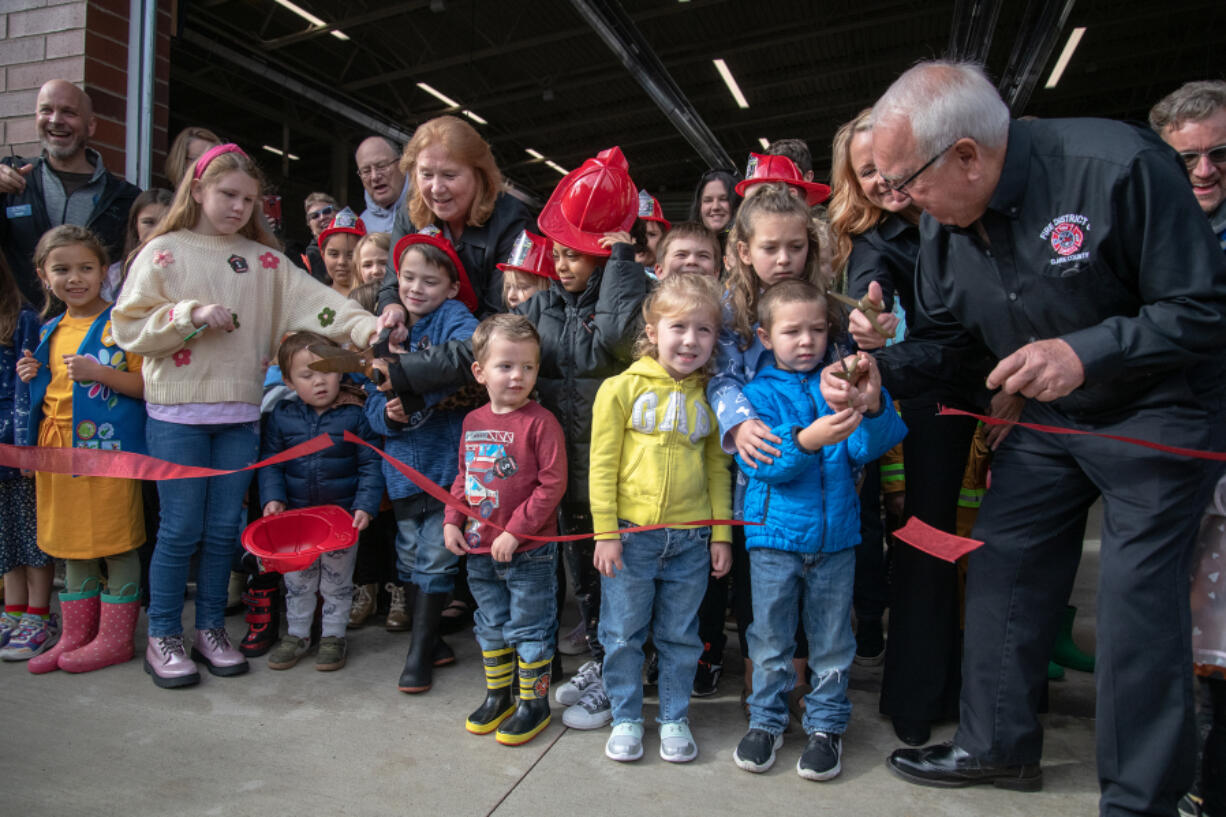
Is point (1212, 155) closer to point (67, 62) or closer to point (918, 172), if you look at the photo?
point (918, 172)

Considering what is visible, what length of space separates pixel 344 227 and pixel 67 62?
188cm

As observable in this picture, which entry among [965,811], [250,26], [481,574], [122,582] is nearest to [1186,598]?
[965,811]

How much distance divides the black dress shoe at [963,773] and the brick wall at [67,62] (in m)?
5.29

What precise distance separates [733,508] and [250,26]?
10698 mm

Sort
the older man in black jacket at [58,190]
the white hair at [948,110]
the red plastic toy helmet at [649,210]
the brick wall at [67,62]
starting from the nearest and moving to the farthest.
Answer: the white hair at [948,110]
the older man in black jacket at [58,190]
the red plastic toy helmet at [649,210]
the brick wall at [67,62]

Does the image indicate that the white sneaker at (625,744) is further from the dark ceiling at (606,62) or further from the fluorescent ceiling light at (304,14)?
the fluorescent ceiling light at (304,14)

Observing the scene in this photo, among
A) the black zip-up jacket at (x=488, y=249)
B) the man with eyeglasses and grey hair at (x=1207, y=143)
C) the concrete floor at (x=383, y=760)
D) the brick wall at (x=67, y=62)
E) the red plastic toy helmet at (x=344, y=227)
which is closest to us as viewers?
the concrete floor at (x=383, y=760)

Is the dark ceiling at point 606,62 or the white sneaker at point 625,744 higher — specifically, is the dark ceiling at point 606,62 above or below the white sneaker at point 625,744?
above

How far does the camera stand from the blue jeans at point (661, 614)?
8.54 feet

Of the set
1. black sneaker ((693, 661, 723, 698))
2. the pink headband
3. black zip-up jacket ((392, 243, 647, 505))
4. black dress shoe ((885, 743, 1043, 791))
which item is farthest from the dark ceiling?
black dress shoe ((885, 743, 1043, 791))

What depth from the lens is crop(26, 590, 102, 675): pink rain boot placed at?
3270 millimetres

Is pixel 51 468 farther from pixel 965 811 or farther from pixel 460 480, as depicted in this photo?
pixel 965 811

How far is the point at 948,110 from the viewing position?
2027mm

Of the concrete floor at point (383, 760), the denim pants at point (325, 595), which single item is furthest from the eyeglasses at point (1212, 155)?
the denim pants at point (325, 595)
